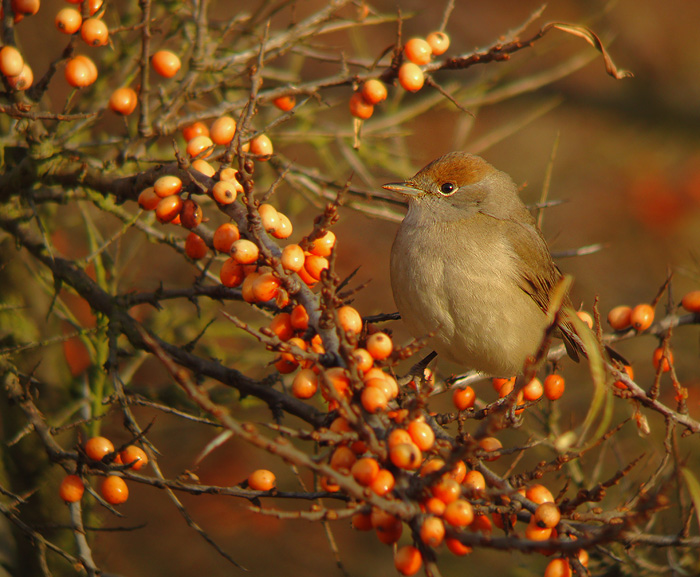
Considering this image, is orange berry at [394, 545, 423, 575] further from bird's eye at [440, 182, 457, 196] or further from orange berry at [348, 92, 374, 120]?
bird's eye at [440, 182, 457, 196]

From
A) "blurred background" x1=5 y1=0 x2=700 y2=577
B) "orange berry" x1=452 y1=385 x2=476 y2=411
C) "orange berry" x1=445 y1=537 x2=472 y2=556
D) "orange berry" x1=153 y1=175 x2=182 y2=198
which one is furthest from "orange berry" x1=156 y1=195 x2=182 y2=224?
"blurred background" x1=5 y1=0 x2=700 y2=577

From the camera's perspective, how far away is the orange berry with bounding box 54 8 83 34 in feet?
9.71

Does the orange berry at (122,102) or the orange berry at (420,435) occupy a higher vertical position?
the orange berry at (122,102)

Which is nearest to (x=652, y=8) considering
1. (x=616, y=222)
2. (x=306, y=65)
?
(x=616, y=222)

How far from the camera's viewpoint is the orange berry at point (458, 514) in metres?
1.69

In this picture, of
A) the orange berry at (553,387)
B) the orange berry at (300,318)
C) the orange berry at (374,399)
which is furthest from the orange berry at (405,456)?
the orange berry at (553,387)

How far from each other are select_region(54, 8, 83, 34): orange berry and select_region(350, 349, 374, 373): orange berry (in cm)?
200

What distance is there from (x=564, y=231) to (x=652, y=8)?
4.18 metres

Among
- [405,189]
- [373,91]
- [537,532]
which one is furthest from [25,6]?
[537,532]

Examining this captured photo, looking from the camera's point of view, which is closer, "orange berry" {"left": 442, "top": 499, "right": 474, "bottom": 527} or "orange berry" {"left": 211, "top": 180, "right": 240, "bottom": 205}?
"orange berry" {"left": 442, "top": 499, "right": 474, "bottom": 527}

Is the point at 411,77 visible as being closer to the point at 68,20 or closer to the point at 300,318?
the point at 300,318

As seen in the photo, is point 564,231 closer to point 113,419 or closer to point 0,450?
point 113,419

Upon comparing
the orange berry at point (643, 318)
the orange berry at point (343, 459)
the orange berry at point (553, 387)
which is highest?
the orange berry at point (343, 459)

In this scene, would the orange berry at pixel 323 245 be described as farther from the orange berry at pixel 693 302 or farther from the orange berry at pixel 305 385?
the orange berry at pixel 693 302
